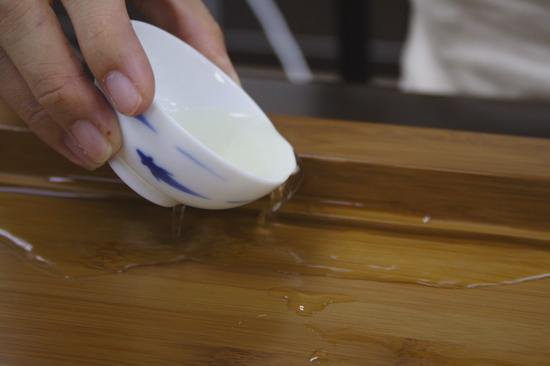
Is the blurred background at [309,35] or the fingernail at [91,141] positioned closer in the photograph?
the fingernail at [91,141]

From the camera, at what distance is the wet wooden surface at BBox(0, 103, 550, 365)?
524 millimetres

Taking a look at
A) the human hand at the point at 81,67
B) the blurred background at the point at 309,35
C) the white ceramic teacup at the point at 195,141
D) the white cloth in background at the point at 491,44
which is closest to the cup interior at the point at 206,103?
the white ceramic teacup at the point at 195,141

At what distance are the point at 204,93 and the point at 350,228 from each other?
0.22 m

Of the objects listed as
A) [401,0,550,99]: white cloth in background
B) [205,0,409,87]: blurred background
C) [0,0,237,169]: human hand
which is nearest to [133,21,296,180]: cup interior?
[0,0,237,169]: human hand

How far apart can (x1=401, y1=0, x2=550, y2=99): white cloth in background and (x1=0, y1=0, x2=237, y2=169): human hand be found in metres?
0.59

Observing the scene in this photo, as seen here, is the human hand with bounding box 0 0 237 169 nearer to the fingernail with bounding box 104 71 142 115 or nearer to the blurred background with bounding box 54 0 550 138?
the fingernail with bounding box 104 71 142 115

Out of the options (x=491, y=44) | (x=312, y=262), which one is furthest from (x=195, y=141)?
(x=491, y=44)

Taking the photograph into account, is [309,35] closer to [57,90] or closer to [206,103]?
[206,103]

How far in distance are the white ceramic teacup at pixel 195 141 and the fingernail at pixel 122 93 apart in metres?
0.01

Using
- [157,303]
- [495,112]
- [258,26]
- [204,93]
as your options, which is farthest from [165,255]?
[258,26]

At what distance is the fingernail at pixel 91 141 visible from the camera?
56cm

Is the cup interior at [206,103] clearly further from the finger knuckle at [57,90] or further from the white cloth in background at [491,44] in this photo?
the white cloth in background at [491,44]

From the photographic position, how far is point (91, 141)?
570 millimetres

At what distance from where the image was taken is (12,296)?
56 cm
